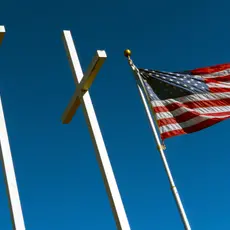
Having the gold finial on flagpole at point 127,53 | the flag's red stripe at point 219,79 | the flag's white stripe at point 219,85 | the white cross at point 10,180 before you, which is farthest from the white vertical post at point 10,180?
the gold finial on flagpole at point 127,53

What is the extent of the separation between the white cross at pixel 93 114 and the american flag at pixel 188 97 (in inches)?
206

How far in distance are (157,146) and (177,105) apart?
108cm

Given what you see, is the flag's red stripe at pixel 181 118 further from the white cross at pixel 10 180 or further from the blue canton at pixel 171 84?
the white cross at pixel 10 180

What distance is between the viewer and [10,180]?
4.02 m

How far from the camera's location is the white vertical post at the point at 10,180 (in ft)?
12.4

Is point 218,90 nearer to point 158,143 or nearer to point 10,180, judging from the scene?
point 158,143

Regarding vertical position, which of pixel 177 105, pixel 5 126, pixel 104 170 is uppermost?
pixel 177 105

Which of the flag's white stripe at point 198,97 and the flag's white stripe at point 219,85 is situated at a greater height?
the flag's white stripe at point 219,85

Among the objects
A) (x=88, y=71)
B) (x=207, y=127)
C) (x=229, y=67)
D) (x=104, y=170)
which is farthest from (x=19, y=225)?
(x=229, y=67)

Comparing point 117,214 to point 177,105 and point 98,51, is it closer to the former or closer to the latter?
point 98,51

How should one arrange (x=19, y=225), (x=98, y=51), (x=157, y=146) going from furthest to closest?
(x=157, y=146), (x=98, y=51), (x=19, y=225)

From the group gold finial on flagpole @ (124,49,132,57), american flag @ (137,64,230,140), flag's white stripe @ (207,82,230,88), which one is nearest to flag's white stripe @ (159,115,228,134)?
american flag @ (137,64,230,140)

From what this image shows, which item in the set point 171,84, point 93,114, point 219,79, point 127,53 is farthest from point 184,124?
point 93,114

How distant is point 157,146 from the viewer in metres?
9.84
